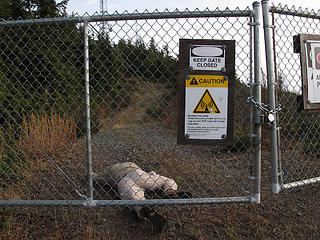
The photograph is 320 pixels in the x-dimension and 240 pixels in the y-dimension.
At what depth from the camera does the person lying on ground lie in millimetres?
2545

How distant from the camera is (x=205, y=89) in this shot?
2.11 m

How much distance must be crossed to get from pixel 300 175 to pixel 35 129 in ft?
15.4

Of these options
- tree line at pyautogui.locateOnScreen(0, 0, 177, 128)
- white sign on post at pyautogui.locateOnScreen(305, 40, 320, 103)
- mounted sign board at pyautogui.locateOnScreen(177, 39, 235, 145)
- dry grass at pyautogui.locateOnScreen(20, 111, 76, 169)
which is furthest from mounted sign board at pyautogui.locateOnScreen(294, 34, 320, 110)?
dry grass at pyautogui.locateOnScreen(20, 111, 76, 169)

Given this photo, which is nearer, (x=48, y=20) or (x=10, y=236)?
(x=48, y=20)

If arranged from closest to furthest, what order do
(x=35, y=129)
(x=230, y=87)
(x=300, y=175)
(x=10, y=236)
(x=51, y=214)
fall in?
(x=230, y=87)
(x=10, y=236)
(x=51, y=214)
(x=300, y=175)
(x=35, y=129)

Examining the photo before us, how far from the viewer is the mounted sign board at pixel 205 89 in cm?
211

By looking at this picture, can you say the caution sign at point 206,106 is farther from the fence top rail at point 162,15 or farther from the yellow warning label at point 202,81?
the fence top rail at point 162,15

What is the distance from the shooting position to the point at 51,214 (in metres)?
2.75

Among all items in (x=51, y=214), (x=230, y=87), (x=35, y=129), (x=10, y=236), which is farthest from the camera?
(x=35, y=129)

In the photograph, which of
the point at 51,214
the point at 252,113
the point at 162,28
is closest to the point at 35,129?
the point at 51,214

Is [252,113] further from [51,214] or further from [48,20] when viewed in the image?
[51,214]

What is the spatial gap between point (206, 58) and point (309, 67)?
3.44ft

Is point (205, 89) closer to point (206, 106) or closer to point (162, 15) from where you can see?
point (206, 106)

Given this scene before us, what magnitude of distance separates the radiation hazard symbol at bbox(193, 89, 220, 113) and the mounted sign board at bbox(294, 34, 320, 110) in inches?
36.9
